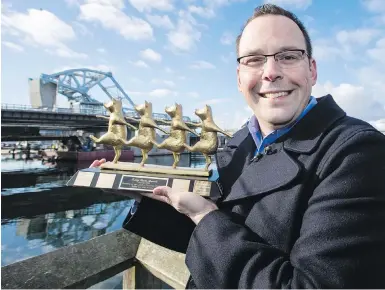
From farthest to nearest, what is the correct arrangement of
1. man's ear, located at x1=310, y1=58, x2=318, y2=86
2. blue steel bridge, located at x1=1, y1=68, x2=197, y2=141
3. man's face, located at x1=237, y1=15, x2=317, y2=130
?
1. blue steel bridge, located at x1=1, y1=68, x2=197, y2=141
2. man's ear, located at x1=310, y1=58, x2=318, y2=86
3. man's face, located at x1=237, y1=15, x2=317, y2=130

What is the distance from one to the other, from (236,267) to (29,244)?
11.4 metres

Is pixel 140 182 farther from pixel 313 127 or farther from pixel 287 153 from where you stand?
pixel 313 127

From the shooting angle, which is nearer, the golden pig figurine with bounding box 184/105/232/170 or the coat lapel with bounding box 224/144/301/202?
the coat lapel with bounding box 224/144/301/202

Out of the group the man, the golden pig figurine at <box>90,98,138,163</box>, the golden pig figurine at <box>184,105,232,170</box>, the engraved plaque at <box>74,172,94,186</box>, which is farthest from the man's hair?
the engraved plaque at <box>74,172,94,186</box>

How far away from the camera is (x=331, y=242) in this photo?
1.02 metres

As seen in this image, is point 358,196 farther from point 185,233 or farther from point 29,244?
point 29,244

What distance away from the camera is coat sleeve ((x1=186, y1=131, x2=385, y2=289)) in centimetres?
100

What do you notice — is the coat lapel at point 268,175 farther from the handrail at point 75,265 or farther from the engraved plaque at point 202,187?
the handrail at point 75,265

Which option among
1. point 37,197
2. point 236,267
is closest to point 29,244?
point 37,197

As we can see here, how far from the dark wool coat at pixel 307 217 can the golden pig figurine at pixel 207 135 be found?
3.97ft

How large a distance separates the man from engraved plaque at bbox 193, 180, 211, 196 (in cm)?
48

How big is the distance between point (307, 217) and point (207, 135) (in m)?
1.84

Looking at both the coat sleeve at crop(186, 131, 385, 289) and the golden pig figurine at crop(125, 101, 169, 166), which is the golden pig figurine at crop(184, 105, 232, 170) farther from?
the coat sleeve at crop(186, 131, 385, 289)

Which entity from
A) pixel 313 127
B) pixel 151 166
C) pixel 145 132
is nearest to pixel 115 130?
pixel 145 132
